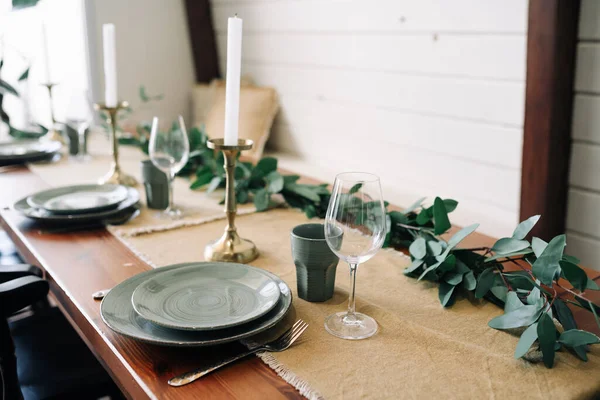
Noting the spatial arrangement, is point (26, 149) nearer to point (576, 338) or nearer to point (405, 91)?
point (405, 91)

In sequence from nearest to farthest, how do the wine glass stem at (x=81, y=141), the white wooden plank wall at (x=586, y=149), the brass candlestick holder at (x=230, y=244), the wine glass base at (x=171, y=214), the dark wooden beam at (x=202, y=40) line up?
the brass candlestick holder at (x=230, y=244), the wine glass base at (x=171, y=214), the white wooden plank wall at (x=586, y=149), the wine glass stem at (x=81, y=141), the dark wooden beam at (x=202, y=40)

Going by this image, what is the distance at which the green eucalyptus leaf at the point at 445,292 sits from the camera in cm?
99

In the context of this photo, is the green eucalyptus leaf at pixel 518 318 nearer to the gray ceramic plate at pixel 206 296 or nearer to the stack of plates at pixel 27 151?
the gray ceramic plate at pixel 206 296

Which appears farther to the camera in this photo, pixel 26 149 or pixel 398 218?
pixel 26 149

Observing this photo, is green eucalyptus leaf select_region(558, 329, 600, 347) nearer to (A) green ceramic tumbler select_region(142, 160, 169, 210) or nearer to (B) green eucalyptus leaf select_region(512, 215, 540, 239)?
(B) green eucalyptus leaf select_region(512, 215, 540, 239)

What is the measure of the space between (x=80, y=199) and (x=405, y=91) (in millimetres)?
1372

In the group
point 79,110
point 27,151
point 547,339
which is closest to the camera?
point 547,339

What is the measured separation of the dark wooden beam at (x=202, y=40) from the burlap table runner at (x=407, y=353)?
8.13 ft

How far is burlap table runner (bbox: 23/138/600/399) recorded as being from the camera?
2.49 feet

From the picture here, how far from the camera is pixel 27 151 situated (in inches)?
82.9

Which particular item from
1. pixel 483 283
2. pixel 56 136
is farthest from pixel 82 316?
pixel 56 136

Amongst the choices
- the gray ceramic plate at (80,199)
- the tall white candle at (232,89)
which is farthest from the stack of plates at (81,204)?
the tall white candle at (232,89)

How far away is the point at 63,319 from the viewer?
1555 millimetres

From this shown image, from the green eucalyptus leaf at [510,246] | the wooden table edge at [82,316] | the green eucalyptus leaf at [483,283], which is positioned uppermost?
the green eucalyptus leaf at [510,246]
